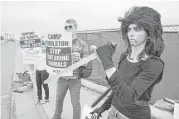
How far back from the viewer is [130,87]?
68.8 inches

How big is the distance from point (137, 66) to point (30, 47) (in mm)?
5333

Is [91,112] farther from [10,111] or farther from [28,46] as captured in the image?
[28,46]

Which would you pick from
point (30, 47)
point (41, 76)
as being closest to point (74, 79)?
point (41, 76)

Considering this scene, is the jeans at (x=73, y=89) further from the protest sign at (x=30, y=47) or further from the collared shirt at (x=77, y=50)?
the protest sign at (x=30, y=47)

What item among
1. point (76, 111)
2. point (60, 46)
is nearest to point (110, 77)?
point (60, 46)

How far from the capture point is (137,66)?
6.17 ft

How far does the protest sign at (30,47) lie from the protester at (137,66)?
190 inches

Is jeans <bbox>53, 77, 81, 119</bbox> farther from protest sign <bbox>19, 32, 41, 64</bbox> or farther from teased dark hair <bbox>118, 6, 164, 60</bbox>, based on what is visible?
protest sign <bbox>19, 32, 41, 64</bbox>

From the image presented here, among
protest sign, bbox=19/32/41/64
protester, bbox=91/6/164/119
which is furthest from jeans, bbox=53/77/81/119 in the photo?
protest sign, bbox=19/32/41/64

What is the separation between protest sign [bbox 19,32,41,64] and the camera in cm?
660

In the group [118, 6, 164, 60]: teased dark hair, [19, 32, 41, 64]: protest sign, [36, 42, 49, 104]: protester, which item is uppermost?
[118, 6, 164, 60]: teased dark hair

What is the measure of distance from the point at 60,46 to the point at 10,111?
10.2 ft

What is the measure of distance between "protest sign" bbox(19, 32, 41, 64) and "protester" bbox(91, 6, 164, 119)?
4829 millimetres

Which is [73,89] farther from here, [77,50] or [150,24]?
[150,24]
